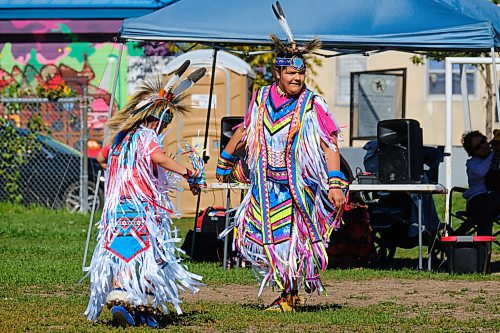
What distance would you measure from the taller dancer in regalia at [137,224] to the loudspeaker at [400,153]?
13.0ft

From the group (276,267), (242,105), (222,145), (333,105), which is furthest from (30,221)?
(333,105)

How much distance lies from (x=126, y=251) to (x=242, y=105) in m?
10.5

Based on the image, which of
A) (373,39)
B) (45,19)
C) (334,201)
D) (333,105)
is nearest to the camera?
(334,201)

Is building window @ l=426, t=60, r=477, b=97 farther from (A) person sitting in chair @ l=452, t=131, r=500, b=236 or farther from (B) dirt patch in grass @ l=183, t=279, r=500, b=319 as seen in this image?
(B) dirt patch in grass @ l=183, t=279, r=500, b=319

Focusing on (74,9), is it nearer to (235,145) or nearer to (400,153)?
(400,153)

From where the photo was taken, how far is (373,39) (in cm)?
1016

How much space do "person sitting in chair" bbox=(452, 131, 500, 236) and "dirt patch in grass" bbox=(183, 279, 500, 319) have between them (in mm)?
1276

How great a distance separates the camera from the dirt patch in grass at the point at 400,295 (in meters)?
8.20

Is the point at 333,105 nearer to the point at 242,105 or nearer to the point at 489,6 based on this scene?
the point at 242,105

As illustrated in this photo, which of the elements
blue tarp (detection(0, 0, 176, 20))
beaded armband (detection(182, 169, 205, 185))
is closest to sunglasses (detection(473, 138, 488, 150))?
beaded armband (detection(182, 169, 205, 185))

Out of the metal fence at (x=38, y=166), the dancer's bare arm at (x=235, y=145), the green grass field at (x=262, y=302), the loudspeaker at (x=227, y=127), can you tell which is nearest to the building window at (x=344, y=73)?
the metal fence at (x=38, y=166)

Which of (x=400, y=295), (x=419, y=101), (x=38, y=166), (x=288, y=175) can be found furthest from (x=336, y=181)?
(x=419, y=101)

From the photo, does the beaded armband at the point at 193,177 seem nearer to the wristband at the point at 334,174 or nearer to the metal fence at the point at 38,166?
the wristband at the point at 334,174

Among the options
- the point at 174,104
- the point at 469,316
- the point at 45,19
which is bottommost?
the point at 469,316
